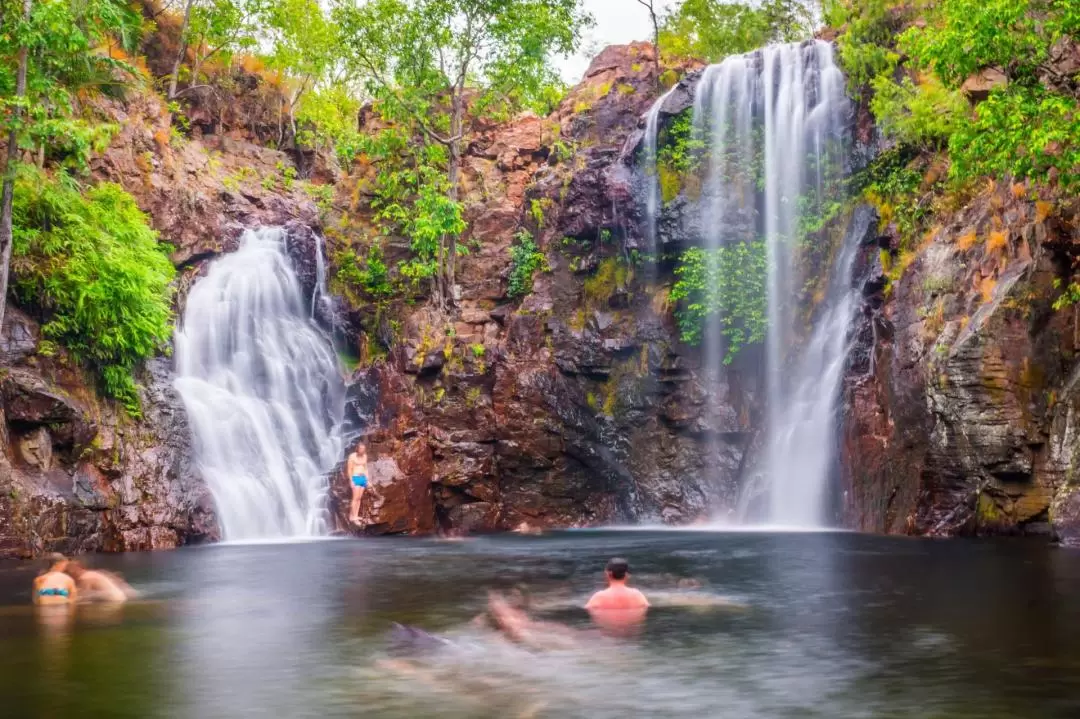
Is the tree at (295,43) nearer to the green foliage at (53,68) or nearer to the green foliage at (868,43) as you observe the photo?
the green foliage at (53,68)

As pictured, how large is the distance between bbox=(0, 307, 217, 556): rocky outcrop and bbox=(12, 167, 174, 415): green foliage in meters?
0.54

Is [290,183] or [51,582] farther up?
[290,183]

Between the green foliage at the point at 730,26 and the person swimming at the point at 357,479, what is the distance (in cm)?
2100

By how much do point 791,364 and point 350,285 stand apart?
49.0 feet

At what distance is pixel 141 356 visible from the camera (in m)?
25.3

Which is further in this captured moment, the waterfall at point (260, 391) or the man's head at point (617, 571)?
the waterfall at point (260, 391)

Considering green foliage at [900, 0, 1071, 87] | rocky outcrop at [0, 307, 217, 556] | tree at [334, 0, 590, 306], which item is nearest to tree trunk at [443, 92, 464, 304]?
tree at [334, 0, 590, 306]

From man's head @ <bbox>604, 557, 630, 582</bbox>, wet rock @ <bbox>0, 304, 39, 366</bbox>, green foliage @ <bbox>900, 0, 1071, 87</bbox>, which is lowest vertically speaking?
man's head @ <bbox>604, 557, 630, 582</bbox>

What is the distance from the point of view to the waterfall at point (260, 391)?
25516mm

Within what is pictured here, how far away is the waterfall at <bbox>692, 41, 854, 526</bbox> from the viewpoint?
26.1m

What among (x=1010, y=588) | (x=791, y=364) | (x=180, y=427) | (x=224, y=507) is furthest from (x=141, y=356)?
(x=1010, y=588)

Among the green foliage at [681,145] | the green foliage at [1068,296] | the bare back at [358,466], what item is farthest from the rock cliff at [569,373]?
the bare back at [358,466]

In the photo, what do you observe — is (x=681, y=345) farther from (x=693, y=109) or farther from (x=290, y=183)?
(x=290, y=183)

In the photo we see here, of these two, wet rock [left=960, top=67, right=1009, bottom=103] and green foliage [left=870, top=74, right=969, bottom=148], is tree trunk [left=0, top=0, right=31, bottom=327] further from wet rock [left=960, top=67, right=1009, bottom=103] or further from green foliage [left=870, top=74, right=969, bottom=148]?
wet rock [left=960, top=67, right=1009, bottom=103]
